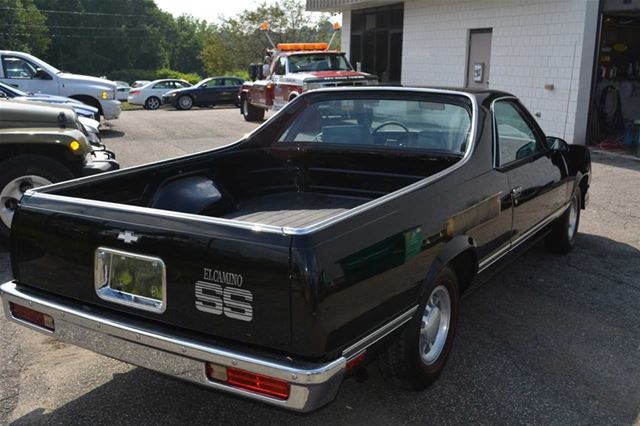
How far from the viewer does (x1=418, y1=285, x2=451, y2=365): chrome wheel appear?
3.38 m

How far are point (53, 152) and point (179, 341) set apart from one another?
166 inches

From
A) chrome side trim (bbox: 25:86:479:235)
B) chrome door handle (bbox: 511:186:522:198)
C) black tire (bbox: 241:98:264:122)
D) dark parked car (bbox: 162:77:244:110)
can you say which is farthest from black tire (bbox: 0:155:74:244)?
dark parked car (bbox: 162:77:244:110)

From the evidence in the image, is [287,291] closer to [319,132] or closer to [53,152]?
[319,132]

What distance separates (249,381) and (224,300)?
0.35 meters

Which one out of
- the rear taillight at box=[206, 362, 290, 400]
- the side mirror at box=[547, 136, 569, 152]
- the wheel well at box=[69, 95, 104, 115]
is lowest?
the rear taillight at box=[206, 362, 290, 400]

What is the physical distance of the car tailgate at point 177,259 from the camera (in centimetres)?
253

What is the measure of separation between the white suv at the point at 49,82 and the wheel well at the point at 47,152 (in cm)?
966

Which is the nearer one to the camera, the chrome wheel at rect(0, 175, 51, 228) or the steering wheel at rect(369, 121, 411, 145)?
the steering wheel at rect(369, 121, 411, 145)

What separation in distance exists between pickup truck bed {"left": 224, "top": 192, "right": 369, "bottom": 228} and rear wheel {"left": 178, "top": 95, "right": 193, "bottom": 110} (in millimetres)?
24285

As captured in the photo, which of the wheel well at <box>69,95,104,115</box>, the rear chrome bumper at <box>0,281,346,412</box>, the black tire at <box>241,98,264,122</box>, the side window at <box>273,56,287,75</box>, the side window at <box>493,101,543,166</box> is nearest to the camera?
the rear chrome bumper at <box>0,281,346,412</box>

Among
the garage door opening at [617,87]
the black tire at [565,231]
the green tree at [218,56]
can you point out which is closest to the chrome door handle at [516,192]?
the black tire at [565,231]

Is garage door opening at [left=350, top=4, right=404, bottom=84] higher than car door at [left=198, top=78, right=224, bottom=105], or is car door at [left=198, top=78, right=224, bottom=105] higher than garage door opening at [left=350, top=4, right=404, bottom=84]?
garage door opening at [left=350, top=4, right=404, bottom=84]

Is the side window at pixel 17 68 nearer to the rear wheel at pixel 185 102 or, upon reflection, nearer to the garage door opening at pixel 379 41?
the garage door opening at pixel 379 41

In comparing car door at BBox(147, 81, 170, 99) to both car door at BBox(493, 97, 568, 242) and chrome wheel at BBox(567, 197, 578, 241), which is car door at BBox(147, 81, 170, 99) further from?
car door at BBox(493, 97, 568, 242)
